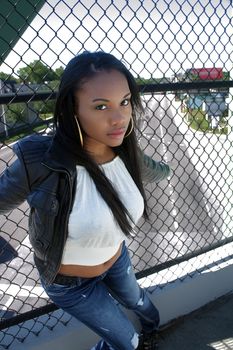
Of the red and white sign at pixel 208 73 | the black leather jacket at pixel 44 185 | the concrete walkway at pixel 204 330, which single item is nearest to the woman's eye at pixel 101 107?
the black leather jacket at pixel 44 185

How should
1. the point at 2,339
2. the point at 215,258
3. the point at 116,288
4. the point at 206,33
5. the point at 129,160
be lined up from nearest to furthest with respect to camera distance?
the point at 129,160, the point at 116,288, the point at 2,339, the point at 206,33, the point at 215,258

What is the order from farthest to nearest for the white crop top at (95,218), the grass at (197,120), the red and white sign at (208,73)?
1. the grass at (197,120)
2. the red and white sign at (208,73)
3. the white crop top at (95,218)

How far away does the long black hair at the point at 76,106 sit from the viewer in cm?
144

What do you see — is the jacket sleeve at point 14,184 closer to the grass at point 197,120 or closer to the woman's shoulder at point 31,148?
the woman's shoulder at point 31,148

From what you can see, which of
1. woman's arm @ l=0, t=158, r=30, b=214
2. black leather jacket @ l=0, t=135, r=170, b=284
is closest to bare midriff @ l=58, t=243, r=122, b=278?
black leather jacket @ l=0, t=135, r=170, b=284

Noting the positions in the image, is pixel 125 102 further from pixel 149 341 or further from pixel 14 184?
pixel 149 341

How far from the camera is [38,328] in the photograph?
90.0 inches

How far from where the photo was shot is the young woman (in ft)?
4.83

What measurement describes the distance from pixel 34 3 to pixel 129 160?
765 mm

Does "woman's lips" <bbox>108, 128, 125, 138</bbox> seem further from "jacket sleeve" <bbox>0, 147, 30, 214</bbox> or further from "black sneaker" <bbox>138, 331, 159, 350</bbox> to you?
"black sneaker" <bbox>138, 331, 159, 350</bbox>

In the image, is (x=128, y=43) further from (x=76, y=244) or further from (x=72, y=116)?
(x=76, y=244)

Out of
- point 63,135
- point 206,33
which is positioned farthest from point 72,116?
point 206,33

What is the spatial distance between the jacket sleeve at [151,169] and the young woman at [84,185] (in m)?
0.11

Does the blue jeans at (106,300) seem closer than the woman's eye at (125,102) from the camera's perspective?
No
